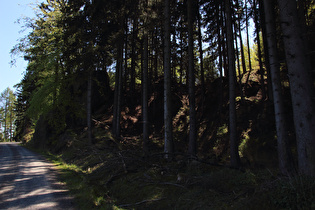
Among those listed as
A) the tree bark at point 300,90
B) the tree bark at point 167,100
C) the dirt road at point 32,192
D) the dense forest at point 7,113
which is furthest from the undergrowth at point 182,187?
the dense forest at point 7,113

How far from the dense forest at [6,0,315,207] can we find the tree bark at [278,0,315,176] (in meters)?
0.02

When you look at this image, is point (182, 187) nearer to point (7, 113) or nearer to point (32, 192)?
point (32, 192)

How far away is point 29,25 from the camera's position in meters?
19.0

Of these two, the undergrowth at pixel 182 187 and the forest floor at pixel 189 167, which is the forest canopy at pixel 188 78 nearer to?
the forest floor at pixel 189 167

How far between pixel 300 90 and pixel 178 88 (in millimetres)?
19387

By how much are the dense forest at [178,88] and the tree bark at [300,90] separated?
0.07 ft

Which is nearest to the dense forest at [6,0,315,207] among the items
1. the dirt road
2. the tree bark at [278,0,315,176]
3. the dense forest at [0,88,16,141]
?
the tree bark at [278,0,315,176]

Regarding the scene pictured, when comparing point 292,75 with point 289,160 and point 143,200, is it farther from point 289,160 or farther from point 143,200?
point 143,200

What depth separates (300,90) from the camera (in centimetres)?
533

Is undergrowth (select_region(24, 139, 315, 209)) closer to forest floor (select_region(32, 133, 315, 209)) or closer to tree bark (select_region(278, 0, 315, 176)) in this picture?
forest floor (select_region(32, 133, 315, 209))

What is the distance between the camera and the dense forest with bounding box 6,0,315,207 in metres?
7.04

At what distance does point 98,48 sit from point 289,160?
12.5 metres

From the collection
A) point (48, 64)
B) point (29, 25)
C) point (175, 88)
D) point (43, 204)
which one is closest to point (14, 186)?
point (43, 204)

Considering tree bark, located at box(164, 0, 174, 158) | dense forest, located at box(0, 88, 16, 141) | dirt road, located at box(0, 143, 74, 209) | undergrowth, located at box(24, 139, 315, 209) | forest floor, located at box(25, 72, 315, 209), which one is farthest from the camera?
dense forest, located at box(0, 88, 16, 141)
